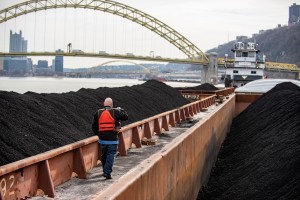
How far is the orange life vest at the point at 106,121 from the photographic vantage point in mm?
8984

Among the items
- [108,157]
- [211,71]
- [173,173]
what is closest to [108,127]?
[108,157]

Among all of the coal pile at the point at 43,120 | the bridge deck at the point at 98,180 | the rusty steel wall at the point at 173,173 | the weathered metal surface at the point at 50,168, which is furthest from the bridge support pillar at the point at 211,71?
the weathered metal surface at the point at 50,168

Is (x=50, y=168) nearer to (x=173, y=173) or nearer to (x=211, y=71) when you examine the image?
(x=173, y=173)

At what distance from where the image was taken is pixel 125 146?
11984 mm

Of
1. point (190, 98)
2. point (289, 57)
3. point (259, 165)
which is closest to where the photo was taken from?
point (259, 165)

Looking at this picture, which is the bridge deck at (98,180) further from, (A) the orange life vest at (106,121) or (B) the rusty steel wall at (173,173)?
(A) the orange life vest at (106,121)

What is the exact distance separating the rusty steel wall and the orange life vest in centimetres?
121

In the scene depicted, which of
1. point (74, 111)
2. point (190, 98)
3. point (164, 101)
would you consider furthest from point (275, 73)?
point (74, 111)

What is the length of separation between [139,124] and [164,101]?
48.5ft

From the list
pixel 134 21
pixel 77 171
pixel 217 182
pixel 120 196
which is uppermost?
pixel 134 21

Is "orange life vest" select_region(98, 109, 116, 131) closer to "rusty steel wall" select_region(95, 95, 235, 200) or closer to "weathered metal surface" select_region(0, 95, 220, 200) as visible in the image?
"weathered metal surface" select_region(0, 95, 220, 200)

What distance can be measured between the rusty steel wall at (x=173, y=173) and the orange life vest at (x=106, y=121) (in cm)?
121

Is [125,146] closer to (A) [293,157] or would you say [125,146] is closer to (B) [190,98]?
(A) [293,157]

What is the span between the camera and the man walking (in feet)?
29.5
